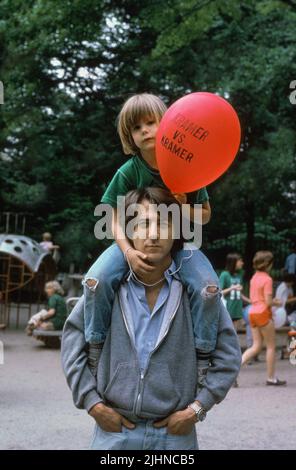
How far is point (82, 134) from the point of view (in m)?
18.6

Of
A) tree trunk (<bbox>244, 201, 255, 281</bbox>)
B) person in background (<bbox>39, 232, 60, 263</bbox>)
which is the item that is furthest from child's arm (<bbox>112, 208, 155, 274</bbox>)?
tree trunk (<bbox>244, 201, 255, 281</bbox>)

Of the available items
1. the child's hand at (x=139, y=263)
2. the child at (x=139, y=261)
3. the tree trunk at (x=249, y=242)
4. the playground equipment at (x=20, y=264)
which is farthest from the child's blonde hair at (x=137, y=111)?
the tree trunk at (x=249, y=242)

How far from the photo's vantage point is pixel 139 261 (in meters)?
2.97

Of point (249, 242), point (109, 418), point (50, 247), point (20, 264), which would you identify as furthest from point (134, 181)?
point (249, 242)

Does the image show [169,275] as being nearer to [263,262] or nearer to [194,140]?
[194,140]

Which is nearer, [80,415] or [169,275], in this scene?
[169,275]

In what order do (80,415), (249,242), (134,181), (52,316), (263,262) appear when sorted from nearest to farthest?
(134,181)
(80,415)
(263,262)
(52,316)
(249,242)

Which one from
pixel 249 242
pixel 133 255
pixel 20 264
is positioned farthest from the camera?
pixel 249 242

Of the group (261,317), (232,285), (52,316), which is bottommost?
(52,316)

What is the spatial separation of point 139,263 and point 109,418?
2.01 feet

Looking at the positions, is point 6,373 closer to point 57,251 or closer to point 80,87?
point 57,251

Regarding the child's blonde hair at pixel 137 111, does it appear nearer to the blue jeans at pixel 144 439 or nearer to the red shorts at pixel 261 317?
the blue jeans at pixel 144 439

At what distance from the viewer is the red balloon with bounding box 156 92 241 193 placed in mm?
3066

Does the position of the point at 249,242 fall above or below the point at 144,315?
above
